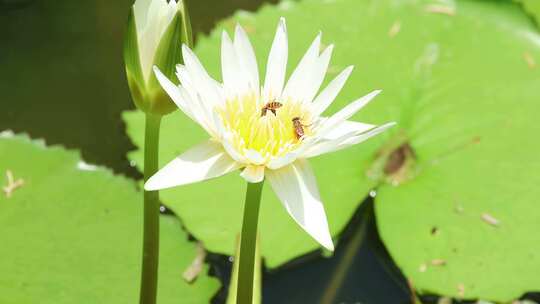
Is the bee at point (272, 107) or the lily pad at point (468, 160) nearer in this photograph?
the bee at point (272, 107)

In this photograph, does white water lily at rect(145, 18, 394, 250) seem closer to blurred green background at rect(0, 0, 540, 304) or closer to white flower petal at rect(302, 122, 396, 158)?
white flower petal at rect(302, 122, 396, 158)

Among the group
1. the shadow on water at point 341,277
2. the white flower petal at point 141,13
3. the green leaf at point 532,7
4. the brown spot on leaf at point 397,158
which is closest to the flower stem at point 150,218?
the white flower petal at point 141,13

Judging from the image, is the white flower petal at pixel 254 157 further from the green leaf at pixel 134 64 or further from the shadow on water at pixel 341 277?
the shadow on water at pixel 341 277

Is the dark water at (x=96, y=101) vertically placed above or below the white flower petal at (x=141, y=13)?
below

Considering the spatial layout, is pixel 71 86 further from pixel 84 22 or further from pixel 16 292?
pixel 16 292

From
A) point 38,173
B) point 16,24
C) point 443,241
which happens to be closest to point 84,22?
point 16,24

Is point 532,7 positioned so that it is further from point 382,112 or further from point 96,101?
point 96,101
